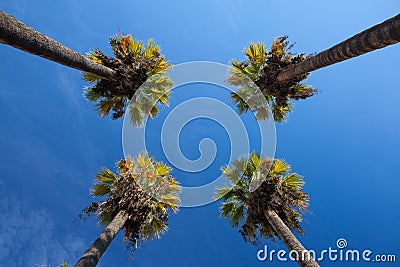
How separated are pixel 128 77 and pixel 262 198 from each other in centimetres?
654

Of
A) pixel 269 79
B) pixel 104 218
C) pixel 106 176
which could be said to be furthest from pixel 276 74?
pixel 104 218

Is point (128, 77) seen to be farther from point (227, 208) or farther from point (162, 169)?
point (227, 208)

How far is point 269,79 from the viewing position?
1276 centimetres

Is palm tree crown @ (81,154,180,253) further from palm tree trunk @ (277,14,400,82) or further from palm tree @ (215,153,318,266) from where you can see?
palm tree trunk @ (277,14,400,82)

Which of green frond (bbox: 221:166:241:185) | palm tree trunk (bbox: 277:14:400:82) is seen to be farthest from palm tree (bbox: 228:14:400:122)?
green frond (bbox: 221:166:241:185)

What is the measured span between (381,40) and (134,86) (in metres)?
8.30

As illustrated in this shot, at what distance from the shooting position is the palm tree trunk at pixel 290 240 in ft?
30.8

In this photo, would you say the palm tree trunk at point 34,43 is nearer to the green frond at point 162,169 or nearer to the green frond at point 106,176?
the green frond at point 106,176

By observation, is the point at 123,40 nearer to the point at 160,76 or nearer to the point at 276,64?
the point at 160,76

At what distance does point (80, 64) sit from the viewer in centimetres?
895

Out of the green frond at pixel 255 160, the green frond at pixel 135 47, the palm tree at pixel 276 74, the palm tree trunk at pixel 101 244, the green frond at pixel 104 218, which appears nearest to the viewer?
the palm tree trunk at pixel 101 244

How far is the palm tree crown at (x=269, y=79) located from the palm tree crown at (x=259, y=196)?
8.36 feet

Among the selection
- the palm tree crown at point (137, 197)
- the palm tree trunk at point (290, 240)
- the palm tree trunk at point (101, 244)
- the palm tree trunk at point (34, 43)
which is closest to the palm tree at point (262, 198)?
the palm tree trunk at point (290, 240)

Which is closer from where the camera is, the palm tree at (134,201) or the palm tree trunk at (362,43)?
the palm tree trunk at (362,43)
